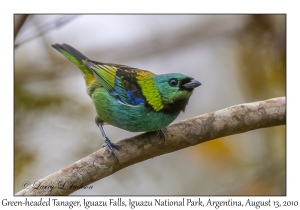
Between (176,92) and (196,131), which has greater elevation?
(176,92)

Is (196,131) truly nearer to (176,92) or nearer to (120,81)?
(176,92)

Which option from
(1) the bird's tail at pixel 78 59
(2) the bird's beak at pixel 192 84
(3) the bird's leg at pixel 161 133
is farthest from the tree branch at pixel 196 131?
(1) the bird's tail at pixel 78 59

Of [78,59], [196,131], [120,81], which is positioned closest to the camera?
[196,131]

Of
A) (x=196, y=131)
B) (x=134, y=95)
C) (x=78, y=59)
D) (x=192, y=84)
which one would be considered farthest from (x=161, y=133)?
(x=78, y=59)

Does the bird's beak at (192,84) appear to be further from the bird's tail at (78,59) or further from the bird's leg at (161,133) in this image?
the bird's tail at (78,59)

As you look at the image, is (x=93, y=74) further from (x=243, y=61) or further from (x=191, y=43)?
(x=243, y=61)

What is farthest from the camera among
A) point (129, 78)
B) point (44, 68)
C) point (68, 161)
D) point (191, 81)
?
point (44, 68)

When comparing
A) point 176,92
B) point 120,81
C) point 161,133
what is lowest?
point 161,133

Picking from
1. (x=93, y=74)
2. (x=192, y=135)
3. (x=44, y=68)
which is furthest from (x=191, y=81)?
(x=44, y=68)
